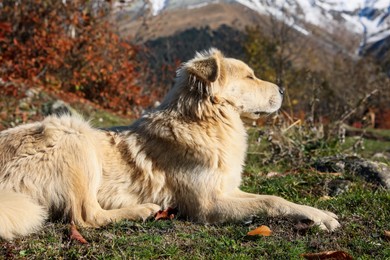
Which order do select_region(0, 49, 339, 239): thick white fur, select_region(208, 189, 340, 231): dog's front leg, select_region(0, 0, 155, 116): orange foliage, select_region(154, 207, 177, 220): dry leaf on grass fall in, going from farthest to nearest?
1. select_region(0, 0, 155, 116): orange foliage
2. select_region(154, 207, 177, 220): dry leaf on grass
3. select_region(0, 49, 339, 239): thick white fur
4. select_region(208, 189, 340, 231): dog's front leg

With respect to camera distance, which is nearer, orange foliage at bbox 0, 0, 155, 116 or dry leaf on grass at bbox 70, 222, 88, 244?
dry leaf on grass at bbox 70, 222, 88, 244

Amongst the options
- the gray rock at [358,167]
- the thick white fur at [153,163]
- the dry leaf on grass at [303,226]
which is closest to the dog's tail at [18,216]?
the thick white fur at [153,163]

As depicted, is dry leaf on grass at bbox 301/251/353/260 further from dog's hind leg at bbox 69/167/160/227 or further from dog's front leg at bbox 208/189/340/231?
dog's hind leg at bbox 69/167/160/227

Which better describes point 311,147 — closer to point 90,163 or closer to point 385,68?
point 90,163

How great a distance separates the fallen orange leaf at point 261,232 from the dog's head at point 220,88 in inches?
59.4

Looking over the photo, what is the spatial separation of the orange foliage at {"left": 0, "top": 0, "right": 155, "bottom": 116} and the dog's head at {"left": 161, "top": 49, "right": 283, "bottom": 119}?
10.6m

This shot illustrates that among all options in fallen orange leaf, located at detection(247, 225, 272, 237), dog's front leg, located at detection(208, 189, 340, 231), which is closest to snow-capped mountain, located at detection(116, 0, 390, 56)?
dog's front leg, located at detection(208, 189, 340, 231)

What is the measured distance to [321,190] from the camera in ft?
18.8

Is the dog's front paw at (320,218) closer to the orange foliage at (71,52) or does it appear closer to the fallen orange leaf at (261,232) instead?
the fallen orange leaf at (261,232)

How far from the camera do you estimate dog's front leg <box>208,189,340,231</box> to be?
432cm

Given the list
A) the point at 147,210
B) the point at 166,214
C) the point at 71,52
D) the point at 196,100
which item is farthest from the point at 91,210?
the point at 71,52

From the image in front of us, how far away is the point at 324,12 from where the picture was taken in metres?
59.6

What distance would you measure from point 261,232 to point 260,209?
19.1 inches

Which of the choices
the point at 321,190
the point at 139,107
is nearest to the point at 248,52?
the point at 139,107
